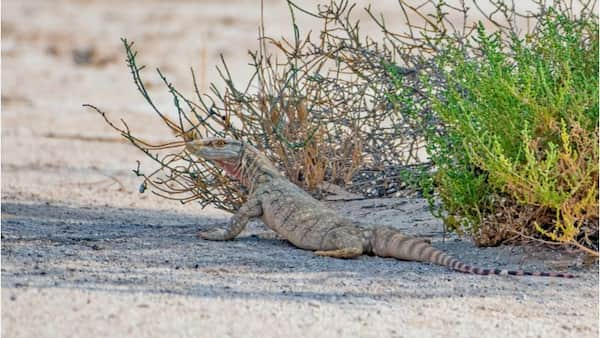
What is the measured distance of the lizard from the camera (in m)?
6.57

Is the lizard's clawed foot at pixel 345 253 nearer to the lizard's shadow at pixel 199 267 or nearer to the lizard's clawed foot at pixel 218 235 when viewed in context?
the lizard's shadow at pixel 199 267

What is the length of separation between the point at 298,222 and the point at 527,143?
1439 millimetres

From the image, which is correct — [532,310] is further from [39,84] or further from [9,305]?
[39,84]

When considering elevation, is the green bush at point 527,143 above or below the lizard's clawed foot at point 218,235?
above

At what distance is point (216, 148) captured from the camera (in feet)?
23.9

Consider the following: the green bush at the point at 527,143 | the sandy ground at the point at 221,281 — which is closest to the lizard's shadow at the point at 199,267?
the sandy ground at the point at 221,281

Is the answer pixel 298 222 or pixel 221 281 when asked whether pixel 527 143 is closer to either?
pixel 298 222

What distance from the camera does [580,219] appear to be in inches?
249

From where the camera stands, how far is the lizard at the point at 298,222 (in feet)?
21.6

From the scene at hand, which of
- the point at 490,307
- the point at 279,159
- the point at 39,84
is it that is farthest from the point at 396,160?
the point at 39,84

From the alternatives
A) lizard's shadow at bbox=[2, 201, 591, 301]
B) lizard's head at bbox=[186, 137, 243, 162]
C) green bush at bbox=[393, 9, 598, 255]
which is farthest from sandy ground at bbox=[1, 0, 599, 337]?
lizard's head at bbox=[186, 137, 243, 162]

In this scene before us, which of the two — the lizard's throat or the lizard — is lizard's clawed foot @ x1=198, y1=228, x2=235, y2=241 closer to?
the lizard

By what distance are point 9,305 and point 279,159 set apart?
3.22 metres

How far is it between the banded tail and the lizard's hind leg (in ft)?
0.38
